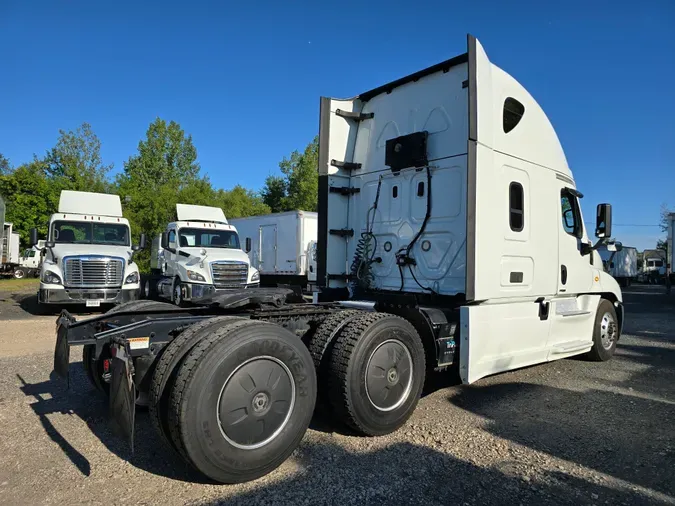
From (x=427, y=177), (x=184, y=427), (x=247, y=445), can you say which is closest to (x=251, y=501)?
(x=247, y=445)

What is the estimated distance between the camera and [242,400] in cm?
336

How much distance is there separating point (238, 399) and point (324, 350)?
1.05 metres

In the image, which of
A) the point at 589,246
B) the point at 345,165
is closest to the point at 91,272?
the point at 345,165

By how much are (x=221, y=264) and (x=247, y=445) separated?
10480mm

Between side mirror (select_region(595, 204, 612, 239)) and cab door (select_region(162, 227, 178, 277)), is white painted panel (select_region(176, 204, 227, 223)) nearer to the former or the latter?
cab door (select_region(162, 227, 178, 277))

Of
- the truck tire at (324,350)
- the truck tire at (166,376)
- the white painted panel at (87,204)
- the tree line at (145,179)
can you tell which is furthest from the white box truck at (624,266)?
the truck tire at (166,376)

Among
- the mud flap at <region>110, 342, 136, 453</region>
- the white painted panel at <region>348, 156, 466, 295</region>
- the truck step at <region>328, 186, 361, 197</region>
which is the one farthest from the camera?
the truck step at <region>328, 186, 361, 197</region>

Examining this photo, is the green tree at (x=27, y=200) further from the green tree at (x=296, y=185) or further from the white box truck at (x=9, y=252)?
the green tree at (x=296, y=185)

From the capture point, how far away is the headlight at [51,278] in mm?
11820

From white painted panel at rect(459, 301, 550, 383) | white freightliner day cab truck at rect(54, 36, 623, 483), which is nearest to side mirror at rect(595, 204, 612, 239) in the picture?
white freightliner day cab truck at rect(54, 36, 623, 483)

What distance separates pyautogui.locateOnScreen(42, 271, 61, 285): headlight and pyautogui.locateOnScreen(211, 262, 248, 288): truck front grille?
12.3 feet

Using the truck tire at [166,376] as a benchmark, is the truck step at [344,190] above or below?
above

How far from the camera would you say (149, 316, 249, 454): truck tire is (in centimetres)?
321

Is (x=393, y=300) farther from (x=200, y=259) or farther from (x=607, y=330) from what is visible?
(x=200, y=259)
